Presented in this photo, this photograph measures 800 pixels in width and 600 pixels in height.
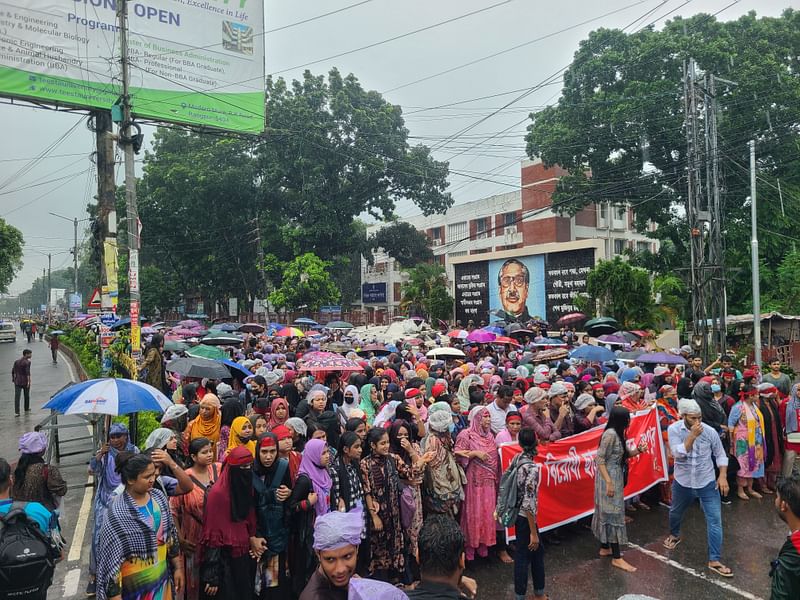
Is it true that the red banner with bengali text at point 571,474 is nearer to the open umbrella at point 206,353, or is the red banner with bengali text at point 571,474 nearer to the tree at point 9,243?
the open umbrella at point 206,353

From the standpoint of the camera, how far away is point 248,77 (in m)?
21.1

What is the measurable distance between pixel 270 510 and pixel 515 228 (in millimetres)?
45739

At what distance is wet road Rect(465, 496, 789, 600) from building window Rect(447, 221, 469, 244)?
46.4 m

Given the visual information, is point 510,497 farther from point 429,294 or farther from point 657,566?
point 429,294

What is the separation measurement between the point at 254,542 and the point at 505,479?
6.81 feet

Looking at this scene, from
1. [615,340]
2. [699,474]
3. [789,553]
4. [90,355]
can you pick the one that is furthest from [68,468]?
[615,340]

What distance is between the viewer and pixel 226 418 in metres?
6.26

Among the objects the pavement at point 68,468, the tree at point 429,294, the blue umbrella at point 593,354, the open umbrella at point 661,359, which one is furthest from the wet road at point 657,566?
the tree at point 429,294

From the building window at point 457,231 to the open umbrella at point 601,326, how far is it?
34071 millimetres

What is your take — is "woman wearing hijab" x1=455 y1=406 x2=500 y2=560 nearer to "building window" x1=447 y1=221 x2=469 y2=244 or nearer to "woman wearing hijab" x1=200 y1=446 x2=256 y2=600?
"woman wearing hijab" x1=200 y1=446 x2=256 y2=600

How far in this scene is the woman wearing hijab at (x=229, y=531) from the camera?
4.09m

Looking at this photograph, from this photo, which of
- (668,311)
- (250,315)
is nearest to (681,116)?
(668,311)

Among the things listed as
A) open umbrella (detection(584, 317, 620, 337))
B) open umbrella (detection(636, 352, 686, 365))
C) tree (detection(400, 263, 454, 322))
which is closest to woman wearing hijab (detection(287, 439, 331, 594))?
open umbrella (detection(636, 352, 686, 365))

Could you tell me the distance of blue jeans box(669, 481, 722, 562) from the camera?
18.2 ft
